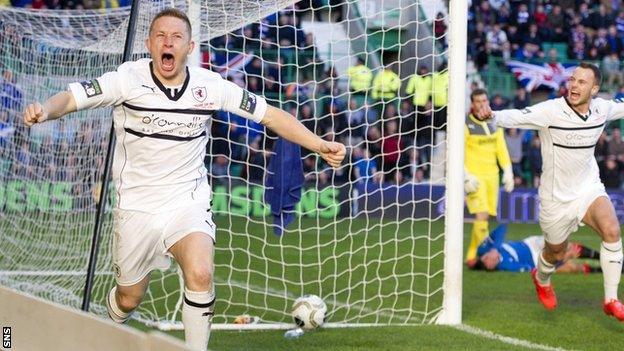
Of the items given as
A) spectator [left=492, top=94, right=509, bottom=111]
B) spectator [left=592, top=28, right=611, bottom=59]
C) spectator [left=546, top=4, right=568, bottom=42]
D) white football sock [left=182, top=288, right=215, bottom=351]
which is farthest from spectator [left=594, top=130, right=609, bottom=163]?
white football sock [left=182, top=288, right=215, bottom=351]

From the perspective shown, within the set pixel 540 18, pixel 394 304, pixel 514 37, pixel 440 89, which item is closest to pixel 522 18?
pixel 540 18

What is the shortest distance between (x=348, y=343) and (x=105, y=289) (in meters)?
3.63

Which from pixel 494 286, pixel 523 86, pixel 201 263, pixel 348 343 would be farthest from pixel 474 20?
pixel 201 263

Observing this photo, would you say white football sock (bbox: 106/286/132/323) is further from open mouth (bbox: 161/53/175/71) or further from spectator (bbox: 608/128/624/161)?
spectator (bbox: 608/128/624/161)

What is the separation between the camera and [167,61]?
7.12 meters

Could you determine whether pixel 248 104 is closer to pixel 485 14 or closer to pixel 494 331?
pixel 494 331

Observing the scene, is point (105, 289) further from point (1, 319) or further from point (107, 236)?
point (1, 319)

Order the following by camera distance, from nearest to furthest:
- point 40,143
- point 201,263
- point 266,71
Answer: point 201,263, point 40,143, point 266,71

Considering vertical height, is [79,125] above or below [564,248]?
above

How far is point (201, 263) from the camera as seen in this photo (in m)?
6.88

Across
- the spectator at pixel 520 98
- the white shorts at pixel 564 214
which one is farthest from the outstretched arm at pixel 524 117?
the spectator at pixel 520 98

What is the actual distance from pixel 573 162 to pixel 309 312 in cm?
270

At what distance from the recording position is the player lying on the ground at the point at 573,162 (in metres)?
10.3

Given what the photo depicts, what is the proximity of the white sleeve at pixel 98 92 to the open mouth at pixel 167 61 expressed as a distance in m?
A: 0.27
